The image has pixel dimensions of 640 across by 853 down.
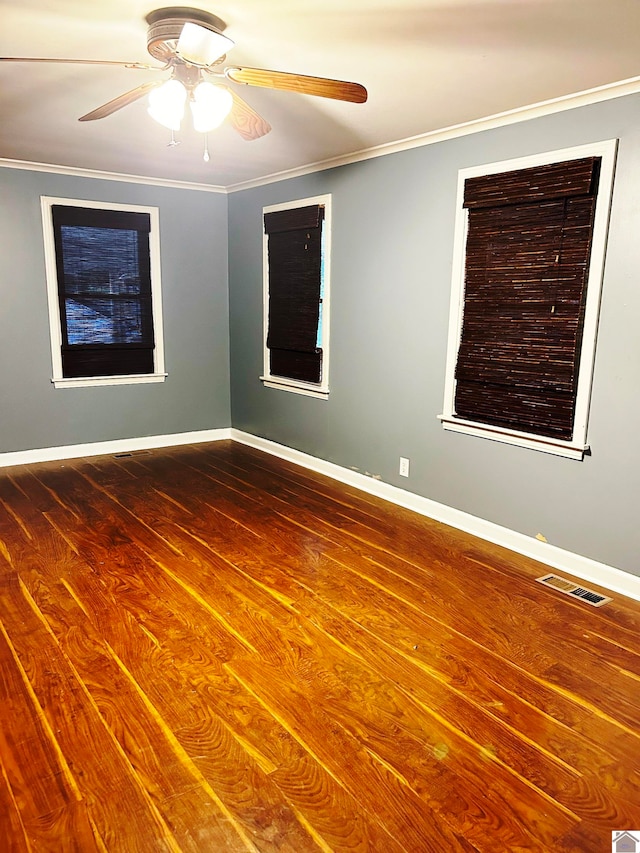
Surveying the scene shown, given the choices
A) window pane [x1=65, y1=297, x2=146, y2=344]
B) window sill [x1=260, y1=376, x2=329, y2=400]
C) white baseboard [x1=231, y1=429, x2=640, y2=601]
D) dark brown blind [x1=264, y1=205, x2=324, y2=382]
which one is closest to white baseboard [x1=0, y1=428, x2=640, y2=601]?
white baseboard [x1=231, y1=429, x2=640, y2=601]

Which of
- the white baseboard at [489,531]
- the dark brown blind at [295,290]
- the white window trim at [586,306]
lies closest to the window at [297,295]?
the dark brown blind at [295,290]

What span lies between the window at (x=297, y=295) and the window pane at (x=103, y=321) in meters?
1.15

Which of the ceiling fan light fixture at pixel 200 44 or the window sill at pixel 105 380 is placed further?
the window sill at pixel 105 380

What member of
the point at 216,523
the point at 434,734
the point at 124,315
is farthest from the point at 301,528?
the point at 124,315

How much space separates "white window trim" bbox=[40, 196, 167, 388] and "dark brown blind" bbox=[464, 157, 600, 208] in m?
2.96

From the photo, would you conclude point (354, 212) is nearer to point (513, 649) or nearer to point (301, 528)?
point (301, 528)

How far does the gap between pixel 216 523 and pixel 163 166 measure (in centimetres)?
278

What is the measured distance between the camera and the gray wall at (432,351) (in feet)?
9.61

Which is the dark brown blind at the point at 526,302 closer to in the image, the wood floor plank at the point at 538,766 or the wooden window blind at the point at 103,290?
the wood floor plank at the point at 538,766

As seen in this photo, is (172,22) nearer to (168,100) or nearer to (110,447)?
(168,100)

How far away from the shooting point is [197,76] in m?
2.45

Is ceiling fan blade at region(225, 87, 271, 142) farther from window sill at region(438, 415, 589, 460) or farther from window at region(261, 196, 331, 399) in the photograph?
window sill at region(438, 415, 589, 460)

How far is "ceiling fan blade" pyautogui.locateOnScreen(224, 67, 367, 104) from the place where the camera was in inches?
85.9

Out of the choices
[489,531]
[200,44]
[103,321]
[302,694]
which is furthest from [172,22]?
[103,321]
